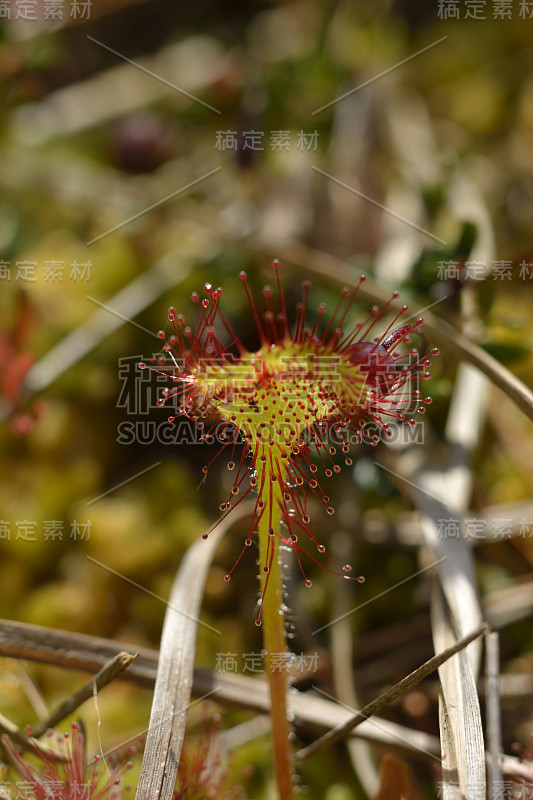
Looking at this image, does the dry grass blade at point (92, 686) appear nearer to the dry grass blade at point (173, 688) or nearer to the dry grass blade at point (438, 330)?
the dry grass blade at point (173, 688)

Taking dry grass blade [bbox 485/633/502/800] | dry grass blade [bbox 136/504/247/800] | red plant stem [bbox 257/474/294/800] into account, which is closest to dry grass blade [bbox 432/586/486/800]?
dry grass blade [bbox 485/633/502/800]

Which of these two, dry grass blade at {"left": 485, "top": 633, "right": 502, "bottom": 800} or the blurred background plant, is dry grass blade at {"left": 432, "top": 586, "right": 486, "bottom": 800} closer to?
dry grass blade at {"left": 485, "top": 633, "right": 502, "bottom": 800}

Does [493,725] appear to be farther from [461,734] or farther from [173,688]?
[173,688]

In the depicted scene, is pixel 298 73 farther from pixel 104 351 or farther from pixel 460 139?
pixel 104 351

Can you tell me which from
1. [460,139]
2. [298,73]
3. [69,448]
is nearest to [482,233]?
[460,139]

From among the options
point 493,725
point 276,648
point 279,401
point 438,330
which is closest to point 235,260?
point 438,330

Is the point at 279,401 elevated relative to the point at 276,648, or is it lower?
elevated
